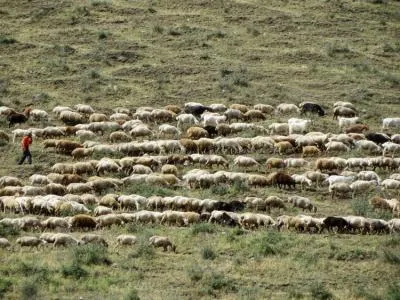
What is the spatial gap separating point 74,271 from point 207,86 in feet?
57.5

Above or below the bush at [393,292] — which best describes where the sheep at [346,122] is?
below

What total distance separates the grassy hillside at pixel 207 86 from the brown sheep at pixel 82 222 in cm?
55

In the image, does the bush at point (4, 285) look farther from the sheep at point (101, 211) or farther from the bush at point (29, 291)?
the sheep at point (101, 211)

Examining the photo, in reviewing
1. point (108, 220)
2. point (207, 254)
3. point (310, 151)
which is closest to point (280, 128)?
point (310, 151)

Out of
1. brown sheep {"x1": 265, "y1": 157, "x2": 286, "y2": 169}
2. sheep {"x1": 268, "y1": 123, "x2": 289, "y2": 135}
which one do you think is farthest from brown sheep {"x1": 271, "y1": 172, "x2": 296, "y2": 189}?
sheep {"x1": 268, "y1": 123, "x2": 289, "y2": 135}

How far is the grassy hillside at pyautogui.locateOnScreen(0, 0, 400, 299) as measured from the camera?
16.9m

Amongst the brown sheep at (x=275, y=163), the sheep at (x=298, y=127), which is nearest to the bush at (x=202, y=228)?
the brown sheep at (x=275, y=163)

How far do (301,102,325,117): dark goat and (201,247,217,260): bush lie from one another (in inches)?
516

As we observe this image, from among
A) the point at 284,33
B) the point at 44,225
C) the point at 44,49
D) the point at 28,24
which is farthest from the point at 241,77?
the point at 44,225

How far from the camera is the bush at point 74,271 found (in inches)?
665

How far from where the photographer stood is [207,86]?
1318 inches

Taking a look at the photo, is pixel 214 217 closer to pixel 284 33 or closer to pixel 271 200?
pixel 271 200

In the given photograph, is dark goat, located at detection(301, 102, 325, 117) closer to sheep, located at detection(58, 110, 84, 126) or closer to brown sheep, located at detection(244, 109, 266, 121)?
brown sheep, located at detection(244, 109, 266, 121)

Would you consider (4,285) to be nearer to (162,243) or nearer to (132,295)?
(132,295)
